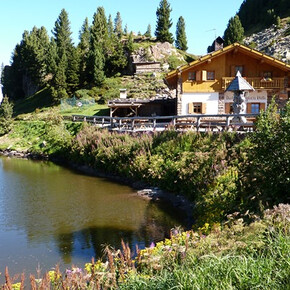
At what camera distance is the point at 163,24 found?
251 ft

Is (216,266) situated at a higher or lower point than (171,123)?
lower

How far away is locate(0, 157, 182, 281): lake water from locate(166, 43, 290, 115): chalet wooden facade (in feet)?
44.9

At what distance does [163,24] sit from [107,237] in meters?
71.2

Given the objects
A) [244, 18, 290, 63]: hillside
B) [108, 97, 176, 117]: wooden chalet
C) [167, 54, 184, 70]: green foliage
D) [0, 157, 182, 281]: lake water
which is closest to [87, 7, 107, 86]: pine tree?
[167, 54, 184, 70]: green foliage

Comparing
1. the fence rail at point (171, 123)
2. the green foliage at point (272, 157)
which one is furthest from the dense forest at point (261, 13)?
the green foliage at point (272, 157)

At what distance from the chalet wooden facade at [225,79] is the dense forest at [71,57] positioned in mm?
32565

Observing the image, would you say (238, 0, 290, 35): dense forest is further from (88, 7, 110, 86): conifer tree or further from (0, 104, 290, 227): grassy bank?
(0, 104, 290, 227): grassy bank

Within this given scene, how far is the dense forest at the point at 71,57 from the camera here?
209 feet

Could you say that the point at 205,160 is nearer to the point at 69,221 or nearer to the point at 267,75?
the point at 69,221

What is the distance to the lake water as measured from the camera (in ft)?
34.4

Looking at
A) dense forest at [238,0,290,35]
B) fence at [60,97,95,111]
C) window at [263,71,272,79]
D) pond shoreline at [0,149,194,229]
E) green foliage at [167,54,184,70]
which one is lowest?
pond shoreline at [0,149,194,229]

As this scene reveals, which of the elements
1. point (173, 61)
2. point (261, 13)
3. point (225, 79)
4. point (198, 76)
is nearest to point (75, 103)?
point (173, 61)

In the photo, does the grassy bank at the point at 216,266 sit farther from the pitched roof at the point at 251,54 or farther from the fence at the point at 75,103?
the fence at the point at 75,103

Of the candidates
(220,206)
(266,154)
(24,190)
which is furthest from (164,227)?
(24,190)
